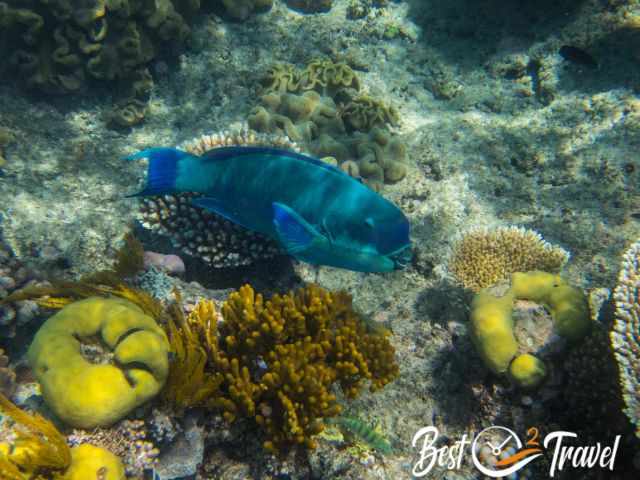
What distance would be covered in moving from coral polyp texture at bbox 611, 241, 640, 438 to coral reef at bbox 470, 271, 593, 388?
0.32 m

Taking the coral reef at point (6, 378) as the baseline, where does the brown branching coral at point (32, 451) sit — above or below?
above

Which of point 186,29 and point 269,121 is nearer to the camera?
point 269,121

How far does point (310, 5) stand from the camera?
8.54 m

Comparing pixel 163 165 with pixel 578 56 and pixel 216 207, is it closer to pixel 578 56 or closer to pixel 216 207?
pixel 216 207

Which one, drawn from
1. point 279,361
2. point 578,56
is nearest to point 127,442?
point 279,361

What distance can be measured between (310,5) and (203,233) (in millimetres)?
6375

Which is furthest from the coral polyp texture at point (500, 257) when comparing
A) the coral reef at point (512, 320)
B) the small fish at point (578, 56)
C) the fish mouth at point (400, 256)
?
the small fish at point (578, 56)

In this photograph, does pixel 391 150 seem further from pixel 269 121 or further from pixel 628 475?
pixel 628 475

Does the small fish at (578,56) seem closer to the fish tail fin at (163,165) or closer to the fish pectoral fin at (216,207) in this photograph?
the fish pectoral fin at (216,207)

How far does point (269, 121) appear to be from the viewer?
607 cm

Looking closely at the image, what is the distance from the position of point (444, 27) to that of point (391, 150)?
4.24 meters

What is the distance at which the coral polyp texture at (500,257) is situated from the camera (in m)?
4.48

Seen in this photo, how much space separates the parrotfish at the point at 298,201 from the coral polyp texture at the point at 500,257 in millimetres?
1904

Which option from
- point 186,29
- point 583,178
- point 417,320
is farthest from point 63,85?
point 583,178
